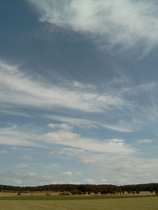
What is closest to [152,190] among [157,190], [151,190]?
[151,190]

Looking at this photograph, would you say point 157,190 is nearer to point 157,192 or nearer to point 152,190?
point 157,192

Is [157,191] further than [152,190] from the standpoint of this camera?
No

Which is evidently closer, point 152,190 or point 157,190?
point 157,190

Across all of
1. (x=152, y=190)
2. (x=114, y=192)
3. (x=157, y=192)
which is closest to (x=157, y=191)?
→ (x=157, y=192)

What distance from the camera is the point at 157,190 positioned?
176m

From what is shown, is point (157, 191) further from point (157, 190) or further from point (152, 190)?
point (152, 190)

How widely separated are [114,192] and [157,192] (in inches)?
1508

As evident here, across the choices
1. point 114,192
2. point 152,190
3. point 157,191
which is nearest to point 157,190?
point 157,191

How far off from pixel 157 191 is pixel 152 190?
83.3 feet

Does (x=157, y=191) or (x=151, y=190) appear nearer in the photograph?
(x=157, y=191)

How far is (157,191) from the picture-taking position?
174250 millimetres

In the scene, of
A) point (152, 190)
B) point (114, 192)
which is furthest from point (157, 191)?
point (114, 192)

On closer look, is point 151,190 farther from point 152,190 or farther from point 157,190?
point 157,190

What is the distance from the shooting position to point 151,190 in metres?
199
